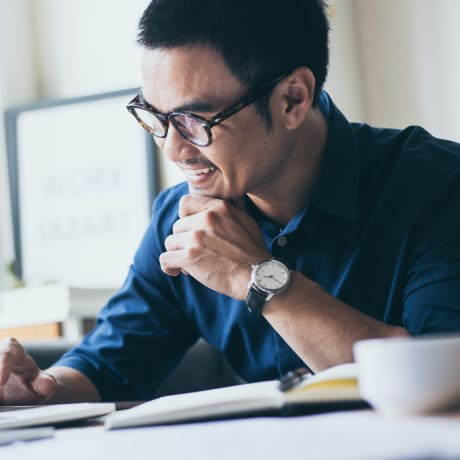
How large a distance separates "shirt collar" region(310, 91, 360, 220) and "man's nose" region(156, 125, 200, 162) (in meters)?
0.23

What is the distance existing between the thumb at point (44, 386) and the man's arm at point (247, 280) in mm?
259

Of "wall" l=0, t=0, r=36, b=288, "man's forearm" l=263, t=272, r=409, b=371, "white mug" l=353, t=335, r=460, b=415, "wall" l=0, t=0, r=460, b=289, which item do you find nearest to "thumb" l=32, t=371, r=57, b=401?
"man's forearm" l=263, t=272, r=409, b=371

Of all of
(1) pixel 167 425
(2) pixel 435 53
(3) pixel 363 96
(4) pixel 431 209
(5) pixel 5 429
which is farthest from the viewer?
(3) pixel 363 96

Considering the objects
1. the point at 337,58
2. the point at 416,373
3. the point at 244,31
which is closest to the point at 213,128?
the point at 244,31

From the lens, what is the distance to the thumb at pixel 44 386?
48.4 inches

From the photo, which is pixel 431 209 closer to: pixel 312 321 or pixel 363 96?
pixel 312 321

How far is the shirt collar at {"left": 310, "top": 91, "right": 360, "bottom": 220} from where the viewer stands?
1331 mm

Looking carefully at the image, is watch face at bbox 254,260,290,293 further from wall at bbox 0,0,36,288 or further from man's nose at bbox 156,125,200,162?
wall at bbox 0,0,36,288

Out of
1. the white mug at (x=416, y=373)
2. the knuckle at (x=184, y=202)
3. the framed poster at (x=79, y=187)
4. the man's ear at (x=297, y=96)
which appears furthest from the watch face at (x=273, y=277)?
the framed poster at (x=79, y=187)

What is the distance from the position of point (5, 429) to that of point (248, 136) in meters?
0.67

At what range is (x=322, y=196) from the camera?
4.44 ft

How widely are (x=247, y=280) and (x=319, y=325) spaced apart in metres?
0.14

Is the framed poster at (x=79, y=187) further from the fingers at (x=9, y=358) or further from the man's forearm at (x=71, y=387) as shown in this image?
the fingers at (x=9, y=358)

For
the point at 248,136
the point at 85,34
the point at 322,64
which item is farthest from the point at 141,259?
the point at 85,34
